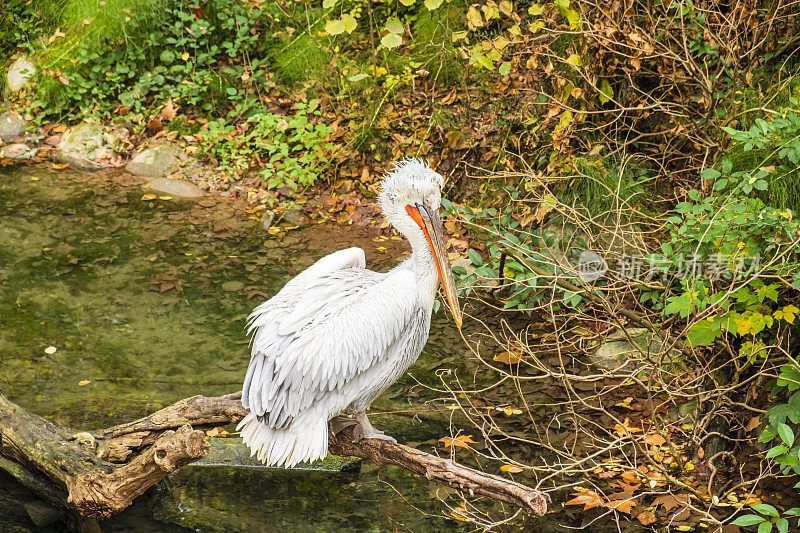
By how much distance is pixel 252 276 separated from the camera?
5945 mm

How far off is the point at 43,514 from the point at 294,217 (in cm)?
366

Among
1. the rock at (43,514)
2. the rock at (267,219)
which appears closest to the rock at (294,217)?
the rock at (267,219)

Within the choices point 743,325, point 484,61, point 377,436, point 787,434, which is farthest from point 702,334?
point 484,61

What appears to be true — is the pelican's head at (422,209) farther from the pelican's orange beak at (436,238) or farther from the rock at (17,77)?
the rock at (17,77)

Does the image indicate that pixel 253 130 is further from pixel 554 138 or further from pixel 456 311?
pixel 456 311

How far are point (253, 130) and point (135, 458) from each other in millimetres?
4879

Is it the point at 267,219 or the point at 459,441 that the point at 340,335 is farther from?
the point at 267,219

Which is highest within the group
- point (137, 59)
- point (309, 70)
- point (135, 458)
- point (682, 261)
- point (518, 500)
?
point (137, 59)

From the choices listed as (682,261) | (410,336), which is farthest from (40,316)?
(682,261)

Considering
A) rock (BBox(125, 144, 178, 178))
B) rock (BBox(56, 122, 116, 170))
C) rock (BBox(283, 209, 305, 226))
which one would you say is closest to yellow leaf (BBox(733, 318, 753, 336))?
rock (BBox(283, 209, 305, 226))

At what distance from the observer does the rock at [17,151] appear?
25.4 feet

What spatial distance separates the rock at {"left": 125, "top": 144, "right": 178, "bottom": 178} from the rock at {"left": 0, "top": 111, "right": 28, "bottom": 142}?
4.56ft

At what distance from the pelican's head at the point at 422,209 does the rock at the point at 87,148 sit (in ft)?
16.3

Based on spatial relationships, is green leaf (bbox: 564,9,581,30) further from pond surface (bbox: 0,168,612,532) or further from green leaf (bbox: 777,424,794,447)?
green leaf (bbox: 777,424,794,447)
